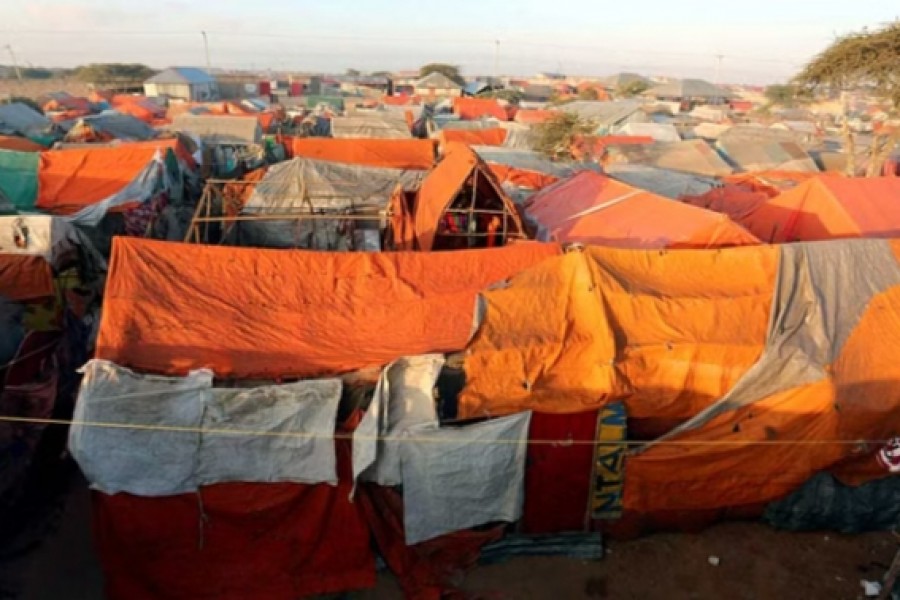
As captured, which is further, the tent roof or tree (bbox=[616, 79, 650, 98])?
tree (bbox=[616, 79, 650, 98])

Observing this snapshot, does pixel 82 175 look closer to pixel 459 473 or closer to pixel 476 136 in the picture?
pixel 459 473

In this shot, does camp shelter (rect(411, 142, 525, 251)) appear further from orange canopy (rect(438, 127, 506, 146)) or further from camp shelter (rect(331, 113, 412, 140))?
camp shelter (rect(331, 113, 412, 140))

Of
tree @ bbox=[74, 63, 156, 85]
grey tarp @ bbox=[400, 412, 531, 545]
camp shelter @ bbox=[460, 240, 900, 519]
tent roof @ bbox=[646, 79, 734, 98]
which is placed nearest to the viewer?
grey tarp @ bbox=[400, 412, 531, 545]

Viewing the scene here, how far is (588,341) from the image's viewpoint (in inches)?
261

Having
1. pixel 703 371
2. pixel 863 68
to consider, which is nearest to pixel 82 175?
pixel 703 371

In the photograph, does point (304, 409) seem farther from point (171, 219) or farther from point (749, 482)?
point (171, 219)

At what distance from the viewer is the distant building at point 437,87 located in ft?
197

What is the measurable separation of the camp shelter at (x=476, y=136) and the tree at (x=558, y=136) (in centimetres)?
215

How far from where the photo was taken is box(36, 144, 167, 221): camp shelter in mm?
13938

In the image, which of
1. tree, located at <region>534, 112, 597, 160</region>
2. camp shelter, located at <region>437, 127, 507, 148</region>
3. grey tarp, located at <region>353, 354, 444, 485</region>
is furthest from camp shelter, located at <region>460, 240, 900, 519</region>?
camp shelter, located at <region>437, 127, 507, 148</region>

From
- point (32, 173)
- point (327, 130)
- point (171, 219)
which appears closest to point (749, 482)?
point (171, 219)

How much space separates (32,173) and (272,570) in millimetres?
12936

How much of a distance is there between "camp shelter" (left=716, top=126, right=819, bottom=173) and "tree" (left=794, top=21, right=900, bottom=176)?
3874mm

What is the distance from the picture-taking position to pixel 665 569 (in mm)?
6395
